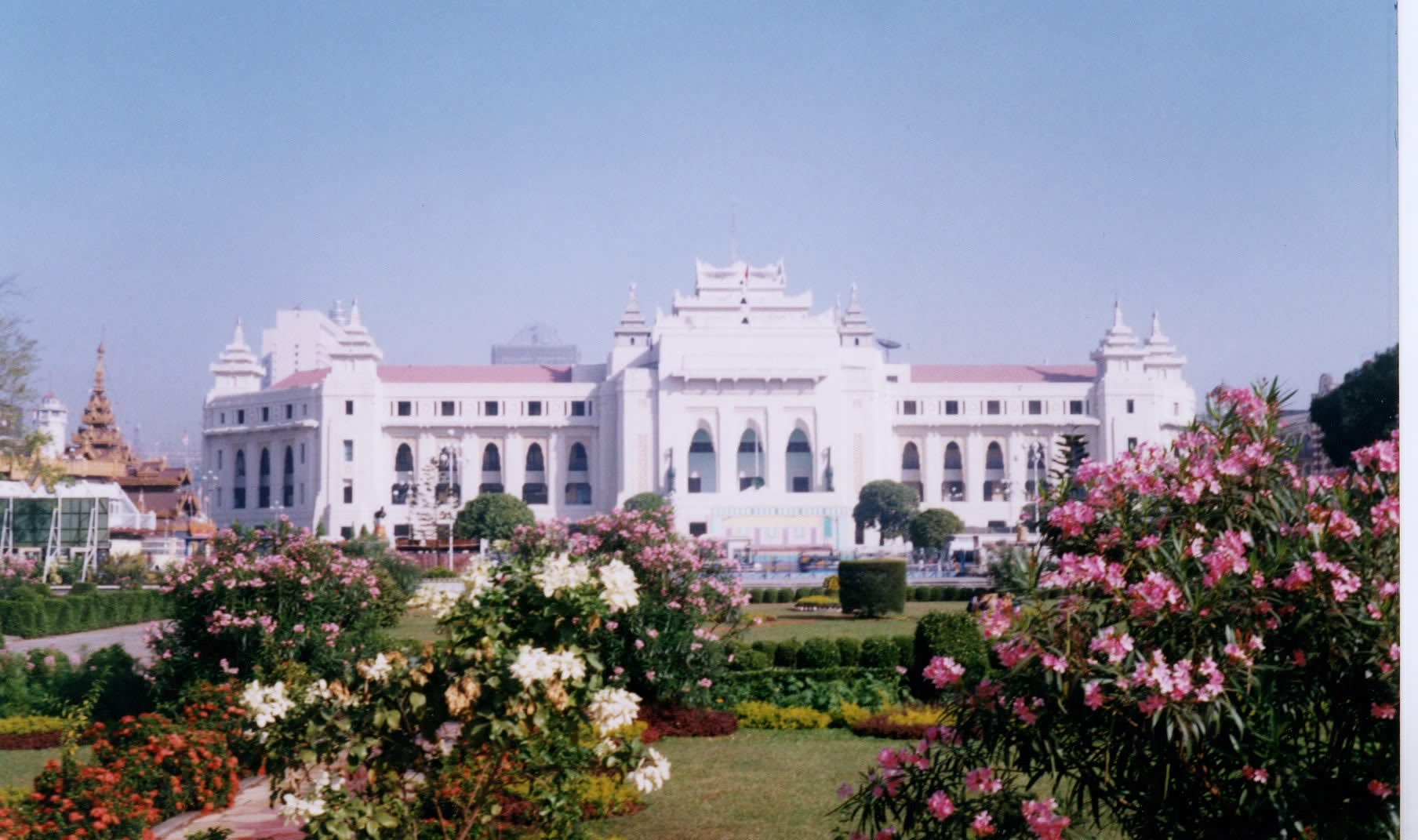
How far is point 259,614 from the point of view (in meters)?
8.95

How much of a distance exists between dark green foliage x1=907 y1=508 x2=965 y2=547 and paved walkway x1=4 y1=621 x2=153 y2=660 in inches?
1057

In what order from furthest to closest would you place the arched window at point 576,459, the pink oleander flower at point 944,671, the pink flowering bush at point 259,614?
1. the arched window at point 576,459
2. the pink flowering bush at point 259,614
3. the pink oleander flower at point 944,671

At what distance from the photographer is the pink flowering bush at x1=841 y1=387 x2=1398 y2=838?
11.9ft

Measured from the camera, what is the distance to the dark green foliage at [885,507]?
46.8 metres

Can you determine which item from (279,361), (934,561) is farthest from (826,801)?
(279,361)

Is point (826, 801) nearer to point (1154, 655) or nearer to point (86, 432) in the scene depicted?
point (1154, 655)

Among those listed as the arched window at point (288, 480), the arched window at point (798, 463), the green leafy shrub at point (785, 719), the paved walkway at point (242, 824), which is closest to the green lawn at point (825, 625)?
the green leafy shrub at point (785, 719)

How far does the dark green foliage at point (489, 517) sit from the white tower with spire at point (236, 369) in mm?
21645

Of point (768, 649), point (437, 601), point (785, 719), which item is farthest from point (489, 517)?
point (437, 601)

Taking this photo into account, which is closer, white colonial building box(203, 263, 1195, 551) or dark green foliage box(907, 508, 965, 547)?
dark green foliage box(907, 508, 965, 547)

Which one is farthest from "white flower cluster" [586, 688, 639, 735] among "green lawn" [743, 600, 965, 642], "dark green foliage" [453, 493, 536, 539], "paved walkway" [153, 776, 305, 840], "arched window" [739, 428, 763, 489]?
"arched window" [739, 428, 763, 489]

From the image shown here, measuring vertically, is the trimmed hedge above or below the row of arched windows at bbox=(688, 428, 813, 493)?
below

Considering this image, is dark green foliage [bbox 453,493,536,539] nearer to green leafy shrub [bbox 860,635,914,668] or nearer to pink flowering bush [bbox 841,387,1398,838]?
green leafy shrub [bbox 860,635,914,668]

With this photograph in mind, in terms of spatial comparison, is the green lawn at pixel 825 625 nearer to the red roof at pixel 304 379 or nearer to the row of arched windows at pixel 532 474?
the row of arched windows at pixel 532 474
